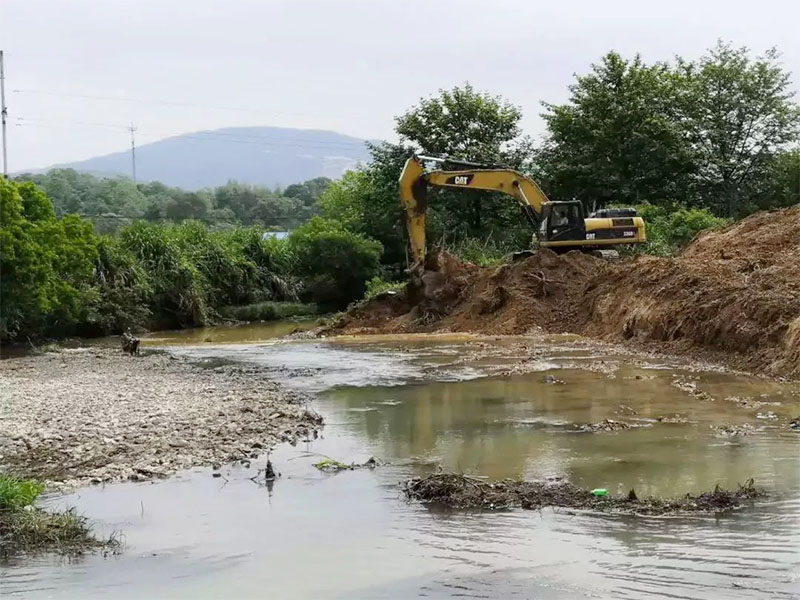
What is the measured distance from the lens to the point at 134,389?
559 inches

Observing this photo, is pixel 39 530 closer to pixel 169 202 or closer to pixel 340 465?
pixel 340 465

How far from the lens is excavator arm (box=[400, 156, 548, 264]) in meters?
24.2

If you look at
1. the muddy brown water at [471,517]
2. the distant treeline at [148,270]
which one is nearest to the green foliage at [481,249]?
the distant treeline at [148,270]

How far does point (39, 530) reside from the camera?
7.09 meters

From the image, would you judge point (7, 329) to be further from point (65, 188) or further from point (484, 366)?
point (65, 188)

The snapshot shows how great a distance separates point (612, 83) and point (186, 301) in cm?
1894

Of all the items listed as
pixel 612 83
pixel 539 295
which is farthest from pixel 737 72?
pixel 539 295

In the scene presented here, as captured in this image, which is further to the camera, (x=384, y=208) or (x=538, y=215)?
(x=384, y=208)

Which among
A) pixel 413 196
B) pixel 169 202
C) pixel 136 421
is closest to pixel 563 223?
pixel 413 196

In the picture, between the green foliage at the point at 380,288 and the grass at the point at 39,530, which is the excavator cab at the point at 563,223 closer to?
the green foliage at the point at 380,288

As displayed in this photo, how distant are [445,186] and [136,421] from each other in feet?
49.0

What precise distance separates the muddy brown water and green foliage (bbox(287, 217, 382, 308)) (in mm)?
22334

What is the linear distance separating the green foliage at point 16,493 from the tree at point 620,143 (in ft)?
98.5

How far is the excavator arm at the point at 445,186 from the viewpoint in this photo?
24.2m
